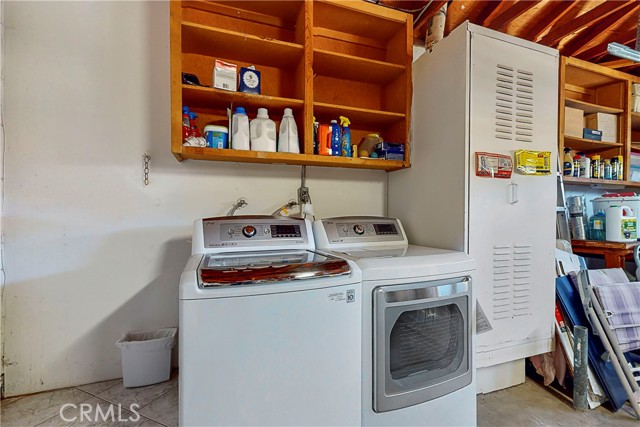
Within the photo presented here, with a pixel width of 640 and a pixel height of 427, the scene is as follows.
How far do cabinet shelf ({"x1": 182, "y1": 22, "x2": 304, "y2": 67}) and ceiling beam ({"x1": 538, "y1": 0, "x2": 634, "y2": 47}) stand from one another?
6.88 feet

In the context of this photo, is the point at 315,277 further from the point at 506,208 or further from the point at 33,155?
the point at 33,155

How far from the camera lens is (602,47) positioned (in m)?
2.52

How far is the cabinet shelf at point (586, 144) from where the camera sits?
2.40 m

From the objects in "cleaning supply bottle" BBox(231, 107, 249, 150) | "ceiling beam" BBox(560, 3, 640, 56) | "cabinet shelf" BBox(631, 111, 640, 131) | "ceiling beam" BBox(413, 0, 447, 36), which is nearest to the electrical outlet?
"cleaning supply bottle" BBox(231, 107, 249, 150)

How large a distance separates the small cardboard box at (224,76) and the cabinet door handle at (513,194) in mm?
1677

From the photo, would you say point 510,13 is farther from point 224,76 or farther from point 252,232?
point 252,232

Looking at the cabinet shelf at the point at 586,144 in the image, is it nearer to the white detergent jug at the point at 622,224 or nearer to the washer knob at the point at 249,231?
the white detergent jug at the point at 622,224

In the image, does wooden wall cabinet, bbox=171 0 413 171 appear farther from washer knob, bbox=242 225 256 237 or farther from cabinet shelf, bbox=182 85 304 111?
washer knob, bbox=242 225 256 237

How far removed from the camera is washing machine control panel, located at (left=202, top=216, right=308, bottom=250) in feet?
4.75

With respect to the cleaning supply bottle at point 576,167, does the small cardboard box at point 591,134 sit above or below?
above

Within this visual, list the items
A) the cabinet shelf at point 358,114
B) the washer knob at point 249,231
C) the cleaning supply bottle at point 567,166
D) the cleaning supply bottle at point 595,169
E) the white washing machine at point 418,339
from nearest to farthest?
the white washing machine at point 418,339 → the washer knob at point 249,231 → the cabinet shelf at point 358,114 → the cleaning supply bottle at point 567,166 → the cleaning supply bottle at point 595,169

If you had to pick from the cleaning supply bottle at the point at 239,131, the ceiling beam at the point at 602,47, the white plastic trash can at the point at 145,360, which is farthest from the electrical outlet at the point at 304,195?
the ceiling beam at the point at 602,47

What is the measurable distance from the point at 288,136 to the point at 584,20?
234 cm

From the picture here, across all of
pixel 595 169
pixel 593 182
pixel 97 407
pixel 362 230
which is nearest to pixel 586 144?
pixel 595 169
